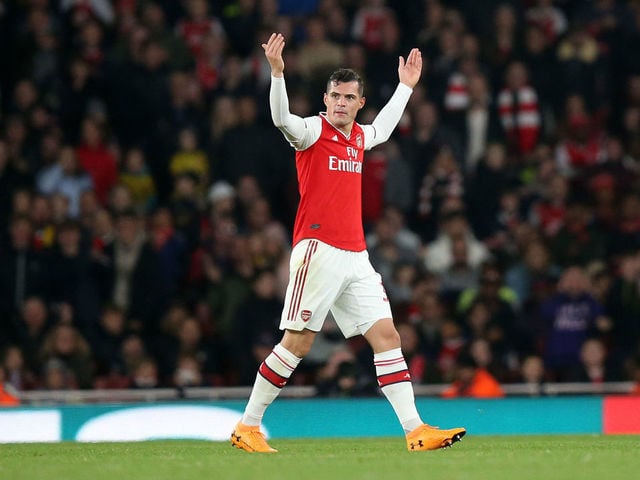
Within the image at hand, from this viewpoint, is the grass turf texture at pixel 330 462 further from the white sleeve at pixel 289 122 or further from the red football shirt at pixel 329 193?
the white sleeve at pixel 289 122

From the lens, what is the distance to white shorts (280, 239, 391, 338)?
938cm

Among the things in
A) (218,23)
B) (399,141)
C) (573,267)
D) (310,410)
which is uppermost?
(218,23)

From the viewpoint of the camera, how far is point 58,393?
45.6 ft

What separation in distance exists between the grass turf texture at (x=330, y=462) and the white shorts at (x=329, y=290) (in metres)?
0.88

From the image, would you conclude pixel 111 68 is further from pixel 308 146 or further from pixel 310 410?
pixel 308 146

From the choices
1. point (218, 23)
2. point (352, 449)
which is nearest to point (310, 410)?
point (352, 449)

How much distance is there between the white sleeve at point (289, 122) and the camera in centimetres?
908

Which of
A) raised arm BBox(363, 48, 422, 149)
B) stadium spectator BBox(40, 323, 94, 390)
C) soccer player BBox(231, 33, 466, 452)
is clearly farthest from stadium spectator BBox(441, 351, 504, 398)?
soccer player BBox(231, 33, 466, 452)

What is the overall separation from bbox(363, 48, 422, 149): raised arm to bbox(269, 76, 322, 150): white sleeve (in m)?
0.58

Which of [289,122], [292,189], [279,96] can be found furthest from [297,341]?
[292,189]

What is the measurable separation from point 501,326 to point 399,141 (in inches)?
119

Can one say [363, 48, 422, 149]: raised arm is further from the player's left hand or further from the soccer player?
the soccer player

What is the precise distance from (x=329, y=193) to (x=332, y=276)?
1.84ft

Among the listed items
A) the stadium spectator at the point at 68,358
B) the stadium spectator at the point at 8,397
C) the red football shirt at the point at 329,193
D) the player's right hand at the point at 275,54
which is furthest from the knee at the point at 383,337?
the stadium spectator at the point at 68,358
